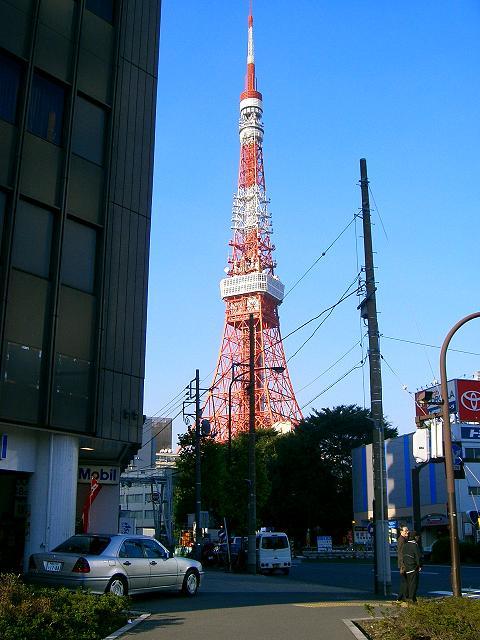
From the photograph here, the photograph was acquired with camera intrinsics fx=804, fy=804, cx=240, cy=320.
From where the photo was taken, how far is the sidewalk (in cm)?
1122

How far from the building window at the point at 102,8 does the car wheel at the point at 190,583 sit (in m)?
13.8

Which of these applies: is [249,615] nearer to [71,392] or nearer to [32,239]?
[71,392]

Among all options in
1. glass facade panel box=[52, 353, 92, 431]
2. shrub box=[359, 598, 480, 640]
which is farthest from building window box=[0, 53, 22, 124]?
shrub box=[359, 598, 480, 640]

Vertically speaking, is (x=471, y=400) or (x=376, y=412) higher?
(x=471, y=400)

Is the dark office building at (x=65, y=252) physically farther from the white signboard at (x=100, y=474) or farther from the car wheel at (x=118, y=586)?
the car wheel at (x=118, y=586)

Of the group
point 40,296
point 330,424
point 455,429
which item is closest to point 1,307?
point 40,296

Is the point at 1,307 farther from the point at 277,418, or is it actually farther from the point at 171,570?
the point at 277,418

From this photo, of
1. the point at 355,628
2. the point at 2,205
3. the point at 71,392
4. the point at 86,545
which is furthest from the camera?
the point at 71,392

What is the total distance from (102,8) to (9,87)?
168 inches

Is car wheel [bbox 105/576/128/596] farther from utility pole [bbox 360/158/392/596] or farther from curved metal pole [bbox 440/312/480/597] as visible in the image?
utility pole [bbox 360/158/392/596]

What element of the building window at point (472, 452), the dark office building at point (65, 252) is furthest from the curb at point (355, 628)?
the building window at point (472, 452)

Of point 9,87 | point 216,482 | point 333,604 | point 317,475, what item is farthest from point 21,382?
point 317,475

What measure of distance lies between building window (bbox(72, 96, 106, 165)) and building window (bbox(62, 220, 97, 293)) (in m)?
1.86

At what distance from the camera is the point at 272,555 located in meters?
33.2
